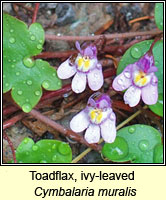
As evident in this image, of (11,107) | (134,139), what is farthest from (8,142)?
(134,139)

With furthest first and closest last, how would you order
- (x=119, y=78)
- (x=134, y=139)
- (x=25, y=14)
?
(x=25, y=14) < (x=134, y=139) < (x=119, y=78)

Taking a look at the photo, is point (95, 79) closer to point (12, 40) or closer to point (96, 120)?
point (96, 120)

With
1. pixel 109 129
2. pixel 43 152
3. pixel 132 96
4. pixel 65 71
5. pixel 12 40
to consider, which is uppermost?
pixel 12 40

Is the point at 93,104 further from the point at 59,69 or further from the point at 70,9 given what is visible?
the point at 70,9

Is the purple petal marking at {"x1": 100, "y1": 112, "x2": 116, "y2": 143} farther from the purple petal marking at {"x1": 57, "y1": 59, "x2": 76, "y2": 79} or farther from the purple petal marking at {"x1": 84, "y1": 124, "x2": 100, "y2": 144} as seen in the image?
the purple petal marking at {"x1": 57, "y1": 59, "x2": 76, "y2": 79}

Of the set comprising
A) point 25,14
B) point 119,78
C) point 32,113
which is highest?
point 25,14

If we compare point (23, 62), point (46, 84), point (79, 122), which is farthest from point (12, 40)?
point (79, 122)

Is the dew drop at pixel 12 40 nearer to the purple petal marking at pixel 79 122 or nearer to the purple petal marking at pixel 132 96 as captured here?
the purple petal marking at pixel 79 122
